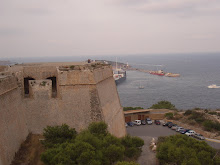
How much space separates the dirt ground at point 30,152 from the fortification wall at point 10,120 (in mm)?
301

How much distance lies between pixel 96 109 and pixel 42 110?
3.30 meters

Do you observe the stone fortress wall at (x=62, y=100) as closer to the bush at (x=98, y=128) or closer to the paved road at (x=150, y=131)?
the bush at (x=98, y=128)

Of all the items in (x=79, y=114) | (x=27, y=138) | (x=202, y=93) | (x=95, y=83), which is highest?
(x=95, y=83)

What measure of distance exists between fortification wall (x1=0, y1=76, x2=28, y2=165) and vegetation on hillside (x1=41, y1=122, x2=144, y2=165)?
1.61 metres

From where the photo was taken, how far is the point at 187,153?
10.4 meters

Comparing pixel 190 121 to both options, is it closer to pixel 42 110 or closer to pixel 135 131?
pixel 135 131

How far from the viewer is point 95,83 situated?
12930 mm

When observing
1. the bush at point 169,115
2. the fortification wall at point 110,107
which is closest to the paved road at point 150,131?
the bush at point 169,115

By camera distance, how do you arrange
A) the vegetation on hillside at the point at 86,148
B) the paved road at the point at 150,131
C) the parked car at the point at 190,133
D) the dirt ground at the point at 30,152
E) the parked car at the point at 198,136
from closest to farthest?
the vegetation on hillside at the point at 86,148 → the dirt ground at the point at 30,152 → the parked car at the point at 198,136 → the parked car at the point at 190,133 → the paved road at the point at 150,131

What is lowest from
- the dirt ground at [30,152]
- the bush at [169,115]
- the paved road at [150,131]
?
the paved road at [150,131]

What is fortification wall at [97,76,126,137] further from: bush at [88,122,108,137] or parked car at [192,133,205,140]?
parked car at [192,133,205,140]

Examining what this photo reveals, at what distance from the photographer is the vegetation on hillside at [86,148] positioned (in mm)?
8992

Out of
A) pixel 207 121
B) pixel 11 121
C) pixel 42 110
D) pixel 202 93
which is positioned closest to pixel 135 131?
pixel 207 121

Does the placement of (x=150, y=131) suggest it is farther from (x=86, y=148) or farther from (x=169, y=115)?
(x=86, y=148)
